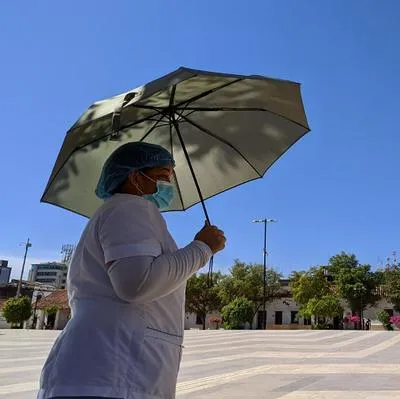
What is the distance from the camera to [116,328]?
1.42m

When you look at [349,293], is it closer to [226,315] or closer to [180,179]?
[226,315]

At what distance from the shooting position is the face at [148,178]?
5.67ft

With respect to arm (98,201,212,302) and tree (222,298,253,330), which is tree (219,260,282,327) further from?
arm (98,201,212,302)

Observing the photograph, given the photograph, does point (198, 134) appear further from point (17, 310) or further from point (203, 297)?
point (203, 297)

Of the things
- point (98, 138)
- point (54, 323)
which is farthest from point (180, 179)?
point (54, 323)

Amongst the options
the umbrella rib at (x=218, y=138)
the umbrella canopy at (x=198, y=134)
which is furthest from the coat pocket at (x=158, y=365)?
the umbrella rib at (x=218, y=138)

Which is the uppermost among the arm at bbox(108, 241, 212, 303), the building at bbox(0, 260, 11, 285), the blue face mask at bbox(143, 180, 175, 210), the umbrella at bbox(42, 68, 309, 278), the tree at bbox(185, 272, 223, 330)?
the building at bbox(0, 260, 11, 285)

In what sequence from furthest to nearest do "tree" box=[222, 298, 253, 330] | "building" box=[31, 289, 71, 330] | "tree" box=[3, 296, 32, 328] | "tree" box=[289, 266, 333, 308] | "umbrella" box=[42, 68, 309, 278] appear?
"tree" box=[289, 266, 333, 308] → "building" box=[31, 289, 71, 330] → "tree" box=[3, 296, 32, 328] → "tree" box=[222, 298, 253, 330] → "umbrella" box=[42, 68, 309, 278]

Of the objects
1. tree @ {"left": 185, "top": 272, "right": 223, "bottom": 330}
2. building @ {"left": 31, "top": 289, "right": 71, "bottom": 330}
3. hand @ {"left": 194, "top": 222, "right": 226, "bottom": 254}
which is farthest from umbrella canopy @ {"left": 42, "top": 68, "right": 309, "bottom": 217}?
tree @ {"left": 185, "top": 272, "right": 223, "bottom": 330}

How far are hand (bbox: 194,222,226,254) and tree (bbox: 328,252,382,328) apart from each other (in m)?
49.2

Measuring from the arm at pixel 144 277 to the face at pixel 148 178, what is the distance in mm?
349

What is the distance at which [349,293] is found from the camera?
157ft

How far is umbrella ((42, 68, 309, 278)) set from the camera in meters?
2.36

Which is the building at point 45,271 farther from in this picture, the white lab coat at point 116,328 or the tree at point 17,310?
the white lab coat at point 116,328
